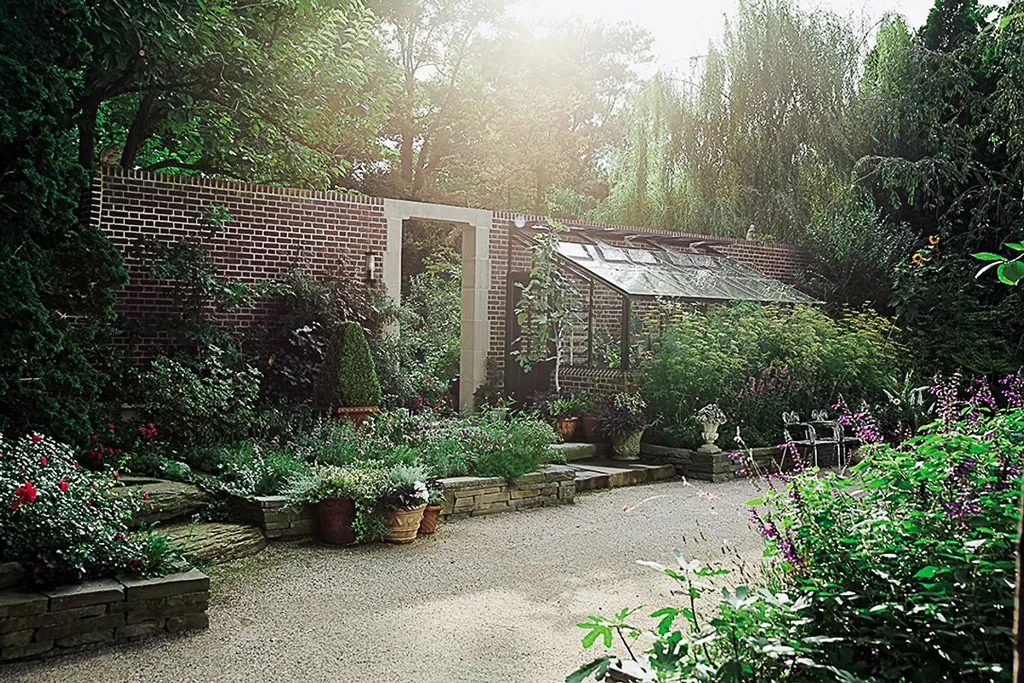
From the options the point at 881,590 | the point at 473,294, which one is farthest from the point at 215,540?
the point at 473,294

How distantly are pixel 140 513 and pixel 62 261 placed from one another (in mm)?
2181

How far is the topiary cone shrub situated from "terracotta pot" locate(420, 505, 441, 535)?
2383mm

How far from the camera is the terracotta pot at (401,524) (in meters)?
7.23

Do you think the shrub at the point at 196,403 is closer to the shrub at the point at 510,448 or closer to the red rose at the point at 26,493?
the shrub at the point at 510,448

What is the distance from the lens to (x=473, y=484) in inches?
330

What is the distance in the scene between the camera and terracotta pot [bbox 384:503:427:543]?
285 inches

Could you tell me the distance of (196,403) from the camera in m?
8.66

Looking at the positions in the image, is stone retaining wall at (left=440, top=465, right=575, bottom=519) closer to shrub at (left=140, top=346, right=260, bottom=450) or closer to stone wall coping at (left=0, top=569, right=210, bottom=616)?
shrub at (left=140, top=346, right=260, bottom=450)

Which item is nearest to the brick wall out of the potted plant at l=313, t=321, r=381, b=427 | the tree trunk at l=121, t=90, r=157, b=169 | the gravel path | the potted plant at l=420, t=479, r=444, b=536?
the potted plant at l=313, t=321, r=381, b=427

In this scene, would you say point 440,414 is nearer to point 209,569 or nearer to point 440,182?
point 209,569

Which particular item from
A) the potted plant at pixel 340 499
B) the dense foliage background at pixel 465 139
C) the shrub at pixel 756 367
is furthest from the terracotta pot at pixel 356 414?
the shrub at pixel 756 367

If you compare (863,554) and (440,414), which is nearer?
(863,554)

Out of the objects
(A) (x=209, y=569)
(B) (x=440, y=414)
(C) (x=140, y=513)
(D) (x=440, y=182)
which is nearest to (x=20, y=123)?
(C) (x=140, y=513)

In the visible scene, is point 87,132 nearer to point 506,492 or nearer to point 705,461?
point 506,492
